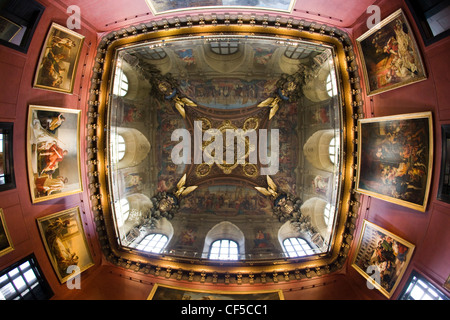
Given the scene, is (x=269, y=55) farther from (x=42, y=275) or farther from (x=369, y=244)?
(x=42, y=275)

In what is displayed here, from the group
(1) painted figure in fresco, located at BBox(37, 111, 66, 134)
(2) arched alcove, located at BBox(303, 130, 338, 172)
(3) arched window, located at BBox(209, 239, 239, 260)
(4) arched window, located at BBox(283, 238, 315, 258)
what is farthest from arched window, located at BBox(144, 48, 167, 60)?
(4) arched window, located at BBox(283, 238, 315, 258)

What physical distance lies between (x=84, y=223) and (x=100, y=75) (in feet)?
21.3

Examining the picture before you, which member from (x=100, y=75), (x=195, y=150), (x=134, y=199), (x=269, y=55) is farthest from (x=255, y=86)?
(x=134, y=199)

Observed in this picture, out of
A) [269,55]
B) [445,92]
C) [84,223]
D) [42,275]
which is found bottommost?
[42,275]

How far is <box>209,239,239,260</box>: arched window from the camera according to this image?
10.7 m

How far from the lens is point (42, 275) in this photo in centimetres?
737

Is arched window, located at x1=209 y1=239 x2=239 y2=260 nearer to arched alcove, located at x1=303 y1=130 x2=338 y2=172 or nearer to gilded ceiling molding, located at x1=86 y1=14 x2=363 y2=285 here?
gilded ceiling molding, located at x1=86 y1=14 x2=363 y2=285

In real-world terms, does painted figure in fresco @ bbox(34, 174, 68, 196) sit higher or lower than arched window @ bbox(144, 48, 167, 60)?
lower

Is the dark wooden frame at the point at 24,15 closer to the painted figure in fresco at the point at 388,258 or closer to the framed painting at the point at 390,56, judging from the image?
the framed painting at the point at 390,56

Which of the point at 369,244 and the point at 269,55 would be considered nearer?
the point at 369,244

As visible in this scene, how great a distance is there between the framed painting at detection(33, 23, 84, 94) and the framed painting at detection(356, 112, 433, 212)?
1150 cm

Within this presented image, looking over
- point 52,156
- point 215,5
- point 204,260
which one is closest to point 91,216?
point 52,156

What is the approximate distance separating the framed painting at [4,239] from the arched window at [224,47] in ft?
36.1

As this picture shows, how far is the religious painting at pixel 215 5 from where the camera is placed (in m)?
7.31
